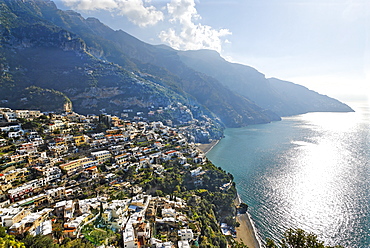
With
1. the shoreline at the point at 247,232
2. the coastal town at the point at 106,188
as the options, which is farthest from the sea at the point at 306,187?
the coastal town at the point at 106,188

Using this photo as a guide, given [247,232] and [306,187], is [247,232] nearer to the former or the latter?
[247,232]

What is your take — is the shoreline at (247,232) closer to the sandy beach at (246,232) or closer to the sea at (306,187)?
the sandy beach at (246,232)

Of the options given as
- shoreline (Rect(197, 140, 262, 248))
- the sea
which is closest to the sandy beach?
shoreline (Rect(197, 140, 262, 248))

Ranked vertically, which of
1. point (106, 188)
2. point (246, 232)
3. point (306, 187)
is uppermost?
point (306, 187)

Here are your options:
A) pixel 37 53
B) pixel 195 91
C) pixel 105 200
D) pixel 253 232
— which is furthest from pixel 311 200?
pixel 195 91

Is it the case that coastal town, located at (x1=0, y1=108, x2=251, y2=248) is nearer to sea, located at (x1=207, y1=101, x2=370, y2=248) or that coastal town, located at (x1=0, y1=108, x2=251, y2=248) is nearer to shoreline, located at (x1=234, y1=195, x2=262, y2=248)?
shoreline, located at (x1=234, y1=195, x2=262, y2=248)

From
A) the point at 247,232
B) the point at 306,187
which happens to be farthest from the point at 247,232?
the point at 306,187
